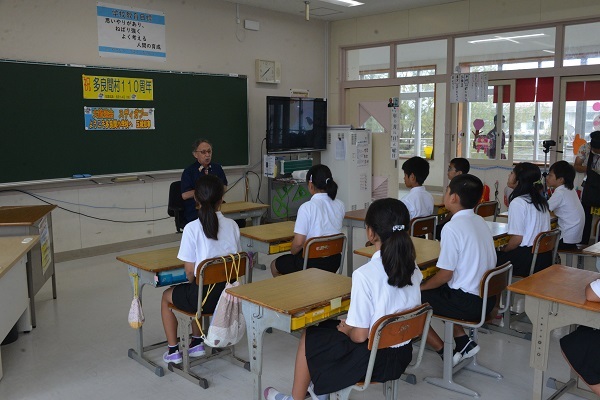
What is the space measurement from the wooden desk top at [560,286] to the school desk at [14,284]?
8.63 ft

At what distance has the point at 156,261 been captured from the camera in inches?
124

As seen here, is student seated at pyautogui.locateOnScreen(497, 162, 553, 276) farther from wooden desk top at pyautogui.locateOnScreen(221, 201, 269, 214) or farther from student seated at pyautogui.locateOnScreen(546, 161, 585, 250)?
wooden desk top at pyautogui.locateOnScreen(221, 201, 269, 214)

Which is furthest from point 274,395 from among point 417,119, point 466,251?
point 417,119

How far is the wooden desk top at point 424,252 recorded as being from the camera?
3.12m

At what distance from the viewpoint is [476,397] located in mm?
2932

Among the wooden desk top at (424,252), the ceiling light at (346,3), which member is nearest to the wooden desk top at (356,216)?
the wooden desk top at (424,252)

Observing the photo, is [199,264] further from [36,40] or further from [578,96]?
[578,96]

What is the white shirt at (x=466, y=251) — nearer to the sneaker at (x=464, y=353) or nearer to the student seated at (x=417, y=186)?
the sneaker at (x=464, y=353)

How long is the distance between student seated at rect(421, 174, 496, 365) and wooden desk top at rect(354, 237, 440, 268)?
0.16 m

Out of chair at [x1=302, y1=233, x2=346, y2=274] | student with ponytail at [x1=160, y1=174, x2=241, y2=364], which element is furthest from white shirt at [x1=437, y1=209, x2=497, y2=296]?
student with ponytail at [x1=160, y1=174, x2=241, y2=364]

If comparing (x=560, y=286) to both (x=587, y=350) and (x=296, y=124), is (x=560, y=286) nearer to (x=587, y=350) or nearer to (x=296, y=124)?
(x=587, y=350)

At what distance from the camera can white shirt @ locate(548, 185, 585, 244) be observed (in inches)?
170

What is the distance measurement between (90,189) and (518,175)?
437cm

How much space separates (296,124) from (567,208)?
422 centimetres
